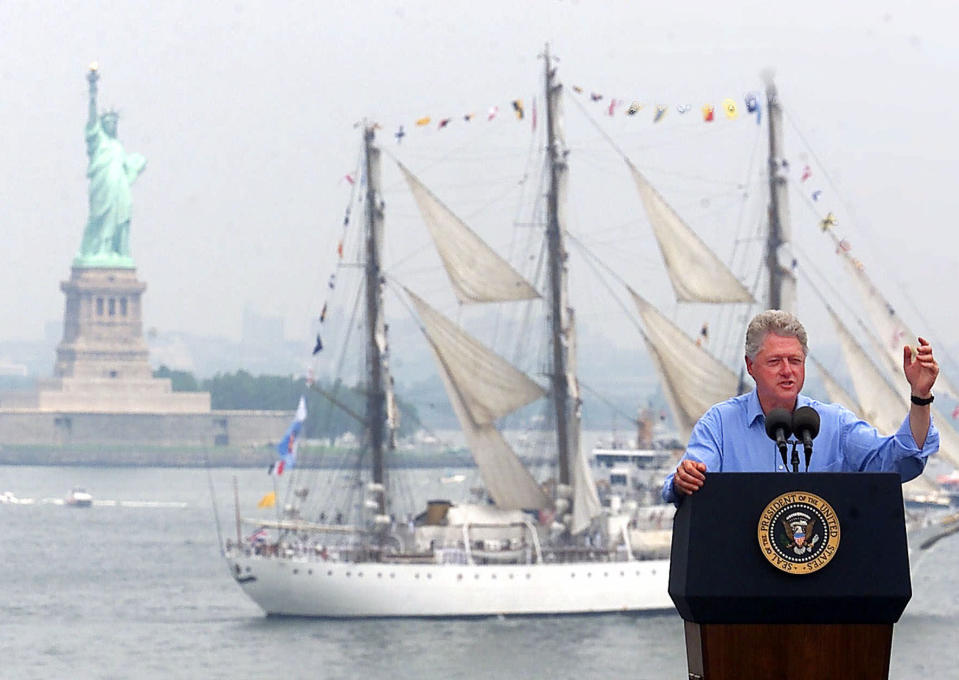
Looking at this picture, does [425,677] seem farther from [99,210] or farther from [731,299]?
[99,210]

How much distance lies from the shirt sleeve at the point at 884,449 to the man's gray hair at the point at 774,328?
188 millimetres

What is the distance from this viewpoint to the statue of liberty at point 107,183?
4215 inches

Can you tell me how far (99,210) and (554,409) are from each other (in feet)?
231

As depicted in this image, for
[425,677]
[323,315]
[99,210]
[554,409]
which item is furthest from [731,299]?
A: [99,210]

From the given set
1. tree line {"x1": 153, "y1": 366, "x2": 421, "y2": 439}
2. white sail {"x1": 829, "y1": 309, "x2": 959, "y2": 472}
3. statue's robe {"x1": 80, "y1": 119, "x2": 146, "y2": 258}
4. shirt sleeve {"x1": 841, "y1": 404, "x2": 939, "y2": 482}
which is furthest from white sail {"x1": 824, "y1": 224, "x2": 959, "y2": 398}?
tree line {"x1": 153, "y1": 366, "x2": 421, "y2": 439}

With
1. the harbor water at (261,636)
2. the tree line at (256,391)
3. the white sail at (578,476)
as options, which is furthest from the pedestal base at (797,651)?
the tree line at (256,391)

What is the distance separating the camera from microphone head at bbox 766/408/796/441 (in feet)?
13.2

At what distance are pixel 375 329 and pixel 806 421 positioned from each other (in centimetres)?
3708

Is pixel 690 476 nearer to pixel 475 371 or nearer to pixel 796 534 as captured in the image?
pixel 796 534

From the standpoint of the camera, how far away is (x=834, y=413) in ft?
14.1

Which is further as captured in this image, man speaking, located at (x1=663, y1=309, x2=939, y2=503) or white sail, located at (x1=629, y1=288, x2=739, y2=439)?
white sail, located at (x1=629, y1=288, x2=739, y2=439)

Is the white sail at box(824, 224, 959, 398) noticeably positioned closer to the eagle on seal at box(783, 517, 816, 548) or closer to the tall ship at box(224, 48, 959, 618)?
the tall ship at box(224, 48, 959, 618)

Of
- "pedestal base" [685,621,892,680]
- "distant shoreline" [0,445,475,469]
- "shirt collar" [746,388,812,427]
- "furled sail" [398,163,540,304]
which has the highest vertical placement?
"furled sail" [398,163,540,304]

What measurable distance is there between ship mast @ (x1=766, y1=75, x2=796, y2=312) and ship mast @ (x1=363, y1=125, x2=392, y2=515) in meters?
7.20
